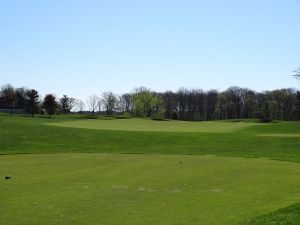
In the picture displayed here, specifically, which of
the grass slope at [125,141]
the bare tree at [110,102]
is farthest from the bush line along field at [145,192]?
the bare tree at [110,102]

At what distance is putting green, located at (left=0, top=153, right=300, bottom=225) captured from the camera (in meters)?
→ 9.11

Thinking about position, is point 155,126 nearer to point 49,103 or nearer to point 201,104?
point 49,103

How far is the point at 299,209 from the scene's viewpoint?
9.03m

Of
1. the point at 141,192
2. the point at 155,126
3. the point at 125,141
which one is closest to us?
the point at 141,192

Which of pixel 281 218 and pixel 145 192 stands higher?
pixel 281 218

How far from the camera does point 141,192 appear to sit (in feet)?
39.1

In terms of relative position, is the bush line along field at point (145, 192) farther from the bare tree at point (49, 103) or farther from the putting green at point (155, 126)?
the bare tree at point (49, 103)

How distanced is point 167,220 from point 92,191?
143 inches

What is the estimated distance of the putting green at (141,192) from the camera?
29.9 feet

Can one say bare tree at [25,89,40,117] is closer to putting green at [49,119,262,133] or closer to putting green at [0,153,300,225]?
putting green at [49,119,262,133]

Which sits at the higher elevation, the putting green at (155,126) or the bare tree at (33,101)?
the bare tree at (33,101)

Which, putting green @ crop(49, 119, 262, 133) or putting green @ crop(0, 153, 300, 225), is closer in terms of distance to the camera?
putting green @ crop(0, 153, 300, 225)

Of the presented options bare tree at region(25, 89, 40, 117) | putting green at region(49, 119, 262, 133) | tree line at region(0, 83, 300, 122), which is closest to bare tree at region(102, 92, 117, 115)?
tree line at region(0, 83, 300, 122)

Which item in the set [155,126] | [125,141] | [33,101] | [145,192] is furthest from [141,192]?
[33,101]
